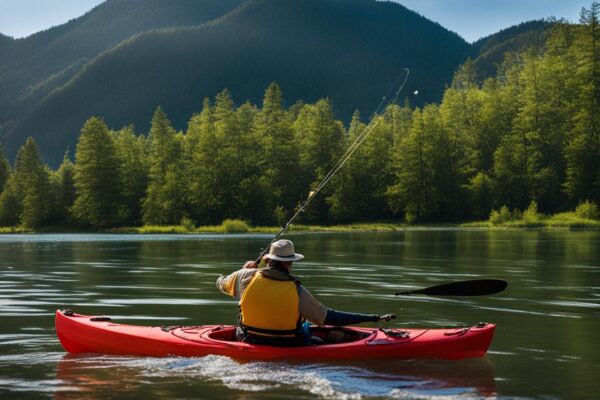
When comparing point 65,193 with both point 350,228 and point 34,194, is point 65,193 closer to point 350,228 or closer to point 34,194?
point 34,194

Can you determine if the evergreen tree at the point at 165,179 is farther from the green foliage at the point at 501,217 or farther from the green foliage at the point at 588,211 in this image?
the green foliage at the point at 588,211

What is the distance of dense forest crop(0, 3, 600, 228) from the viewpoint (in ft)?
251

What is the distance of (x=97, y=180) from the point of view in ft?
265

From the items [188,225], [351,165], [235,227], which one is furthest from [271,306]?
[351,165]

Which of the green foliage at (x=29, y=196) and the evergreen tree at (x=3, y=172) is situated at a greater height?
the evergreen tree at (x=3, y=172)

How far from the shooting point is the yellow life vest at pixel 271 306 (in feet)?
33.7

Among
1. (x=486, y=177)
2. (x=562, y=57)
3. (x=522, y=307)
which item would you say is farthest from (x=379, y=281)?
(x=562, y=57)

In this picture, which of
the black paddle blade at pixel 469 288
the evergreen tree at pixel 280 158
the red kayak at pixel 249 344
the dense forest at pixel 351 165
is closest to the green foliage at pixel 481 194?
the dense forest at pixel 351 165

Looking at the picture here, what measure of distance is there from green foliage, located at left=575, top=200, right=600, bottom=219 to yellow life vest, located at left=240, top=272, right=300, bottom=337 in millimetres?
60491

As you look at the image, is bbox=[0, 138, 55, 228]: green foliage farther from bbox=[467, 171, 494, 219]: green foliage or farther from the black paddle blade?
the black paddle blade

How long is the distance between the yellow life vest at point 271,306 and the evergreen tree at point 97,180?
230 feet

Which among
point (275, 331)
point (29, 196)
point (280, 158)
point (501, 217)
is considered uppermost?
point (280, 158)

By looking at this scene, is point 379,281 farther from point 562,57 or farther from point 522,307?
point 562,57

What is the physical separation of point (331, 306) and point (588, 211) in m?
54.8
